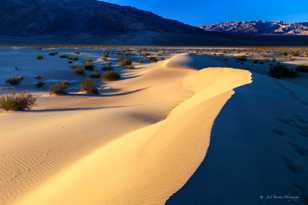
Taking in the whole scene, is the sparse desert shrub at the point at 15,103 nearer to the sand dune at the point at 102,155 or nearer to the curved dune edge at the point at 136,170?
the sand dune at the point at 102,155

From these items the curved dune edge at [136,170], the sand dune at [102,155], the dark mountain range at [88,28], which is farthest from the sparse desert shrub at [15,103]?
the dark mountain range at [88,28]

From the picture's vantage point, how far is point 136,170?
4688 mm

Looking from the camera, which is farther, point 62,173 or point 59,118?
point 59,118

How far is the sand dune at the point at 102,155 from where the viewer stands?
4.12 meters

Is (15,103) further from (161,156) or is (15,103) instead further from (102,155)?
(161,156)

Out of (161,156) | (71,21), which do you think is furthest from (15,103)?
(71,21)

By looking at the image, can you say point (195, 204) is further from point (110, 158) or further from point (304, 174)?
point (110, 158)

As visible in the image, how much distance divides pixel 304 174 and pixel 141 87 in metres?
14.1

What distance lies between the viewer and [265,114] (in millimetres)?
7199

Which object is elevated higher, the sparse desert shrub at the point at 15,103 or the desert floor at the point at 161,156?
the desert floor at the point at 161,156

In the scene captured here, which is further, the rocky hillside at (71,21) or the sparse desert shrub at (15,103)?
the rocky hillside at (71,21)

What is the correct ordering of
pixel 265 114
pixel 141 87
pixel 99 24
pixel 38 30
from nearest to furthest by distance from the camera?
1. pixel 265 114
2. pixel 141 87
3. pixel 38 30
4. pixel 99 24

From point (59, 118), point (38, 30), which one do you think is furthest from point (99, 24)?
point (59, 118)

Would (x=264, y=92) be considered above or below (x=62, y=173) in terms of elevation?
above
